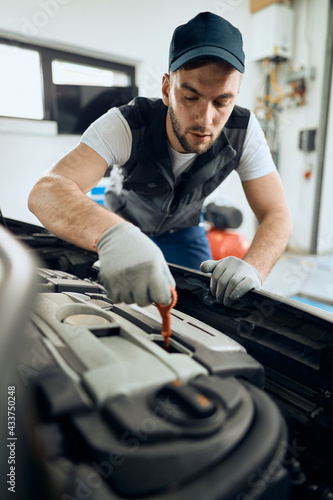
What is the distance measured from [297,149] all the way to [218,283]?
4.33 meters

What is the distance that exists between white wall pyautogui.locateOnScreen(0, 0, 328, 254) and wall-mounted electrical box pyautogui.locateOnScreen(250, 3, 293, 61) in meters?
0.14

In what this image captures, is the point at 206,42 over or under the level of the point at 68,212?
over

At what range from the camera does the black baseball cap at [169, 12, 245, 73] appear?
1.02 meters

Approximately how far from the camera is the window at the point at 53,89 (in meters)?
2.75

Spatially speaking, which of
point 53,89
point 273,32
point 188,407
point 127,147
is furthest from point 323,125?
point 188,407

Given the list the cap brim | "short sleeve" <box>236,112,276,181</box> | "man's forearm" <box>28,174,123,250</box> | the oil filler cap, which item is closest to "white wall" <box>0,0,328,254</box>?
"man's forearm" <box>28,174,123,250</box>

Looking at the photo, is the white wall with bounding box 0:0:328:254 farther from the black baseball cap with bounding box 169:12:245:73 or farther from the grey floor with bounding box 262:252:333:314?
the black baseball cap with bounding box 169:12:245:73

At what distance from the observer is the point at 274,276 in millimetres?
3512

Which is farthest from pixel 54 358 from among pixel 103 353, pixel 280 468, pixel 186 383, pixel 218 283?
pixel 218 283

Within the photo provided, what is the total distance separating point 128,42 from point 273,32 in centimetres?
195

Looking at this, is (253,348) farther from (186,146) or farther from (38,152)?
(38,152)

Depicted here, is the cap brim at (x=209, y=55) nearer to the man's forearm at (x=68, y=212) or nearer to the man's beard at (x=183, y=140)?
the man's beard at (x=183, y=140)

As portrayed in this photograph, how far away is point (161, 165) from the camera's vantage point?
1.32 m

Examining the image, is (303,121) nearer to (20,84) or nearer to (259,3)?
(259,3)
